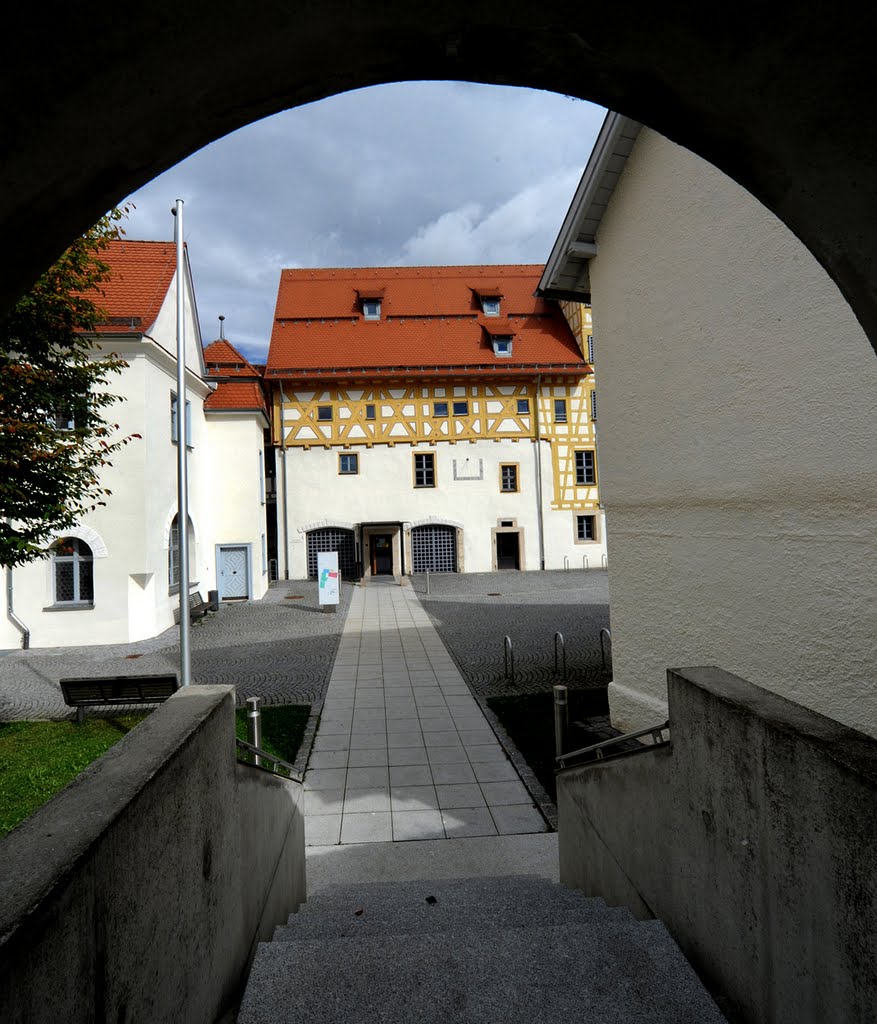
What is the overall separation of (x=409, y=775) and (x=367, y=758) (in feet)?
2.30

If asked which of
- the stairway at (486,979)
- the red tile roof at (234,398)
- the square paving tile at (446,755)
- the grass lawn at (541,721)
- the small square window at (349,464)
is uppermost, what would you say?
the red tile roof at (234,398)

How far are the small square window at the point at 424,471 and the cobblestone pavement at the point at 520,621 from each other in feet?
13.7

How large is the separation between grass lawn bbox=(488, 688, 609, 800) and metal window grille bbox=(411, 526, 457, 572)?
743 inches

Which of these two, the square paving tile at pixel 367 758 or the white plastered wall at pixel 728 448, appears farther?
the square paving tile at pixel 367 758

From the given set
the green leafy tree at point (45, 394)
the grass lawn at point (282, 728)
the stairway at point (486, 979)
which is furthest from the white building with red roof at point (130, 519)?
the stairway at point (486, 979)

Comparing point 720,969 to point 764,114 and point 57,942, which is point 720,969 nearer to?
point 57,942

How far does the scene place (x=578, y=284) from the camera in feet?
30.5

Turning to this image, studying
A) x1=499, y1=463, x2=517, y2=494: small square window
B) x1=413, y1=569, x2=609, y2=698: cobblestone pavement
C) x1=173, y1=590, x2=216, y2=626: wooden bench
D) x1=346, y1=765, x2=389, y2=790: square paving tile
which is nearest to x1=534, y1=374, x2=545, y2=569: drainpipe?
x1=499, y1=463, x2=517, y2=494: small square window

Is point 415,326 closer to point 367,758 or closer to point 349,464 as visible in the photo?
point 349,464

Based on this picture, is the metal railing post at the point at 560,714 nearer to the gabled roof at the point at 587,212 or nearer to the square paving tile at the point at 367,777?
the square paving tile at the point at 367,777

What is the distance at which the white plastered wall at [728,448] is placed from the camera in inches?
187

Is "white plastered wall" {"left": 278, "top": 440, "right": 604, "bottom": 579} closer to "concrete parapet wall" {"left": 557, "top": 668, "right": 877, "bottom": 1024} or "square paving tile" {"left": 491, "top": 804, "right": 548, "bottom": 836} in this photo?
"square paving tile" {"left": 491, "top": 804, "right": 548, "bottom": 836}

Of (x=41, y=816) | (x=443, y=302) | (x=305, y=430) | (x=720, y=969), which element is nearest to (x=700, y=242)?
(x=720, y=969)

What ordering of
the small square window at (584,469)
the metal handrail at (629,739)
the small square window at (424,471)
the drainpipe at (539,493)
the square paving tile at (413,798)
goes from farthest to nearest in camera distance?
1. the small square window at (584,469)
2. the drainpipe at (539,493)
3. the small square window at (424,471)
4. the square paving tile at (413,798)
5. the metal handrail at (629,739)
